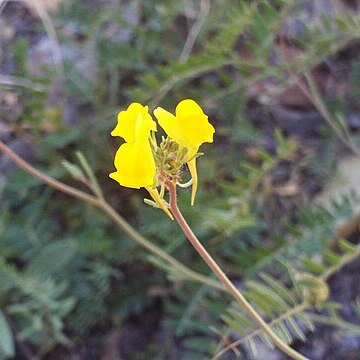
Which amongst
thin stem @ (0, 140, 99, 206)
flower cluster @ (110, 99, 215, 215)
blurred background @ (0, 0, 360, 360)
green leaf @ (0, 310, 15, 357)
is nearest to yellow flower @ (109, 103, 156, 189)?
flower cluster @ (110, 99, 215, 215)

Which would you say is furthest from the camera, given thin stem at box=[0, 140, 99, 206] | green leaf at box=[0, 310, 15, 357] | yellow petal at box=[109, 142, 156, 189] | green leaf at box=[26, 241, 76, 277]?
green leaf at box=[26, 241, 76, 277]

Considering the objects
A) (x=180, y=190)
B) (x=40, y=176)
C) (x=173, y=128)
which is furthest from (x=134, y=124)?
(x=180, y=190)

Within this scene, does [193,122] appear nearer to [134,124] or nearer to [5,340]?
[134,124]

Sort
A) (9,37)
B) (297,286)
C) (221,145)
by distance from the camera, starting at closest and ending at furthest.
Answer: (297,286), (221,145), (9,37)

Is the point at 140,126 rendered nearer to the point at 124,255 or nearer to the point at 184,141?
the point at 184,141

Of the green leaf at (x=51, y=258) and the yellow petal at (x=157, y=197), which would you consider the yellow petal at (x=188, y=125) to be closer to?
the yellow petal at (x=157, y=197)

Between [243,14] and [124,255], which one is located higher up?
[243,14]

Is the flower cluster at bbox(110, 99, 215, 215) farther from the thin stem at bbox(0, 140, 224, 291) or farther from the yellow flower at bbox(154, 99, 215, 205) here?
the thin stem at bbox(0, 140, 224, 291)

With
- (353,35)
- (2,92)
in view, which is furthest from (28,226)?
(353,35)
